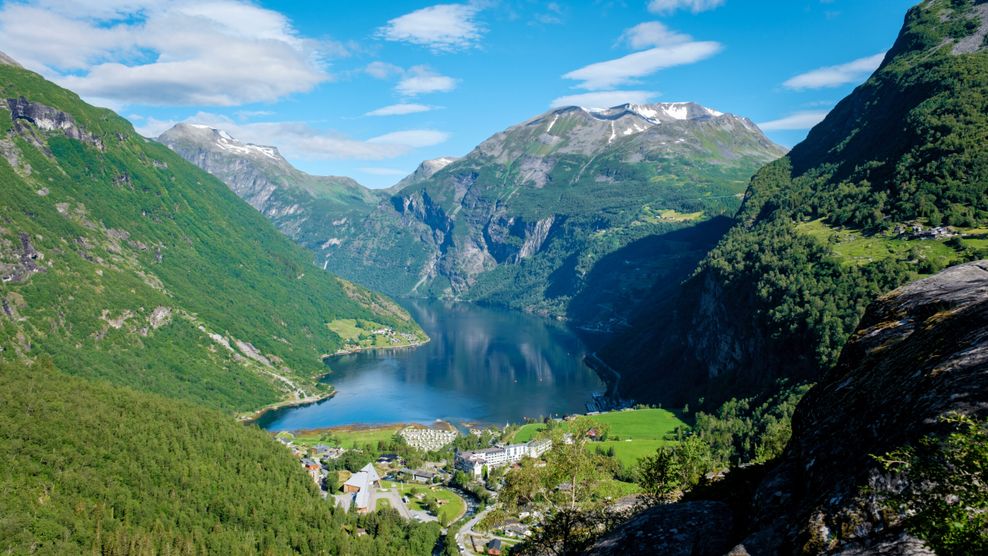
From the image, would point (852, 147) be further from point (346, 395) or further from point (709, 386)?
point (346, 395)

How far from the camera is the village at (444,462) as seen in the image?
80.4 m

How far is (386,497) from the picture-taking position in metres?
87.6

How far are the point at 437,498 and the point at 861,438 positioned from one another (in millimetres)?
82894

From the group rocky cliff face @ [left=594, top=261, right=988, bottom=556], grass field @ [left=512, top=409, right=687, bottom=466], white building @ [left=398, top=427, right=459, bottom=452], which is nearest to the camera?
rocky cliff face @ [left=594, top=261, right=988, bottom=556]

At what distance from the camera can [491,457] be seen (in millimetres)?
102375

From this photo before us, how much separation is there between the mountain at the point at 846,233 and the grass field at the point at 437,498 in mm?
60037

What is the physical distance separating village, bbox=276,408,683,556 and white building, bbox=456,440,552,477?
0.56 feet

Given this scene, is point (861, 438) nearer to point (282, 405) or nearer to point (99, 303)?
point (282, 405)

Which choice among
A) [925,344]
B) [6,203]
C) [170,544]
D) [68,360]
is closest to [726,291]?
[170,544]

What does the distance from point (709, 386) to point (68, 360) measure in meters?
136

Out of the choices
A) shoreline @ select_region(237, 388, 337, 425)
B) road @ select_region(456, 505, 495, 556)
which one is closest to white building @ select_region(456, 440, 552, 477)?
road @ select_region(456, 505, 495, 556)

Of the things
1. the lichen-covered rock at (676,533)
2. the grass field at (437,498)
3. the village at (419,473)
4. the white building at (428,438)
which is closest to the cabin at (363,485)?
the village at (419,473)

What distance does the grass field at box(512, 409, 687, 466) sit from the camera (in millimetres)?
100312

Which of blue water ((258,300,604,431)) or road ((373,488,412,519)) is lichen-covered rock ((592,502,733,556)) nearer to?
road ((373,488,412,519))
